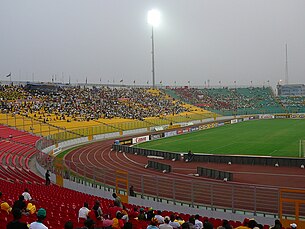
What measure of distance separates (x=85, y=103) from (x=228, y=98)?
5695 cm

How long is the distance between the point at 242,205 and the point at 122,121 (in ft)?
163

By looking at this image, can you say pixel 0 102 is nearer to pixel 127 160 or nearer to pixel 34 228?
pixel 127 160

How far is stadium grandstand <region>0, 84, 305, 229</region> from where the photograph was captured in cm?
1214

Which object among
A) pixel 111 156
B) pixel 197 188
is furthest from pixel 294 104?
pixel 197 188

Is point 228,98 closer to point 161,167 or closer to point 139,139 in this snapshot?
point 139,139

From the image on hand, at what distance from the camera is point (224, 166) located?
101 feet

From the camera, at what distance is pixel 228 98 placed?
116 m

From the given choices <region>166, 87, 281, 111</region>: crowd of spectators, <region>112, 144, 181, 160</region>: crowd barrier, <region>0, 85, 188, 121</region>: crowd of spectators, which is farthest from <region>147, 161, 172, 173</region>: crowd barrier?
<region>166, 87, 281, 111</region>: crowd of spectators

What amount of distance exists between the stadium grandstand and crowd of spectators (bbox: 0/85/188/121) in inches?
8.6

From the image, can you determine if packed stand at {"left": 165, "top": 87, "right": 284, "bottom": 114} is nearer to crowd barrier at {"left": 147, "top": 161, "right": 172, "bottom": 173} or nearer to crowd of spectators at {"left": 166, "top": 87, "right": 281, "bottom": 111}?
crowd of spectators at {"left": 166, "top": 87, "right": 281, "bottom": 111}

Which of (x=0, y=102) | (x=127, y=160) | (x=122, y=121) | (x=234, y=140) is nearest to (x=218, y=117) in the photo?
(x=122, y=121)

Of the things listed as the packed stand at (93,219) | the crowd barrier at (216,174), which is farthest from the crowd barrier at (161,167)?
the packed stand at (93,219)

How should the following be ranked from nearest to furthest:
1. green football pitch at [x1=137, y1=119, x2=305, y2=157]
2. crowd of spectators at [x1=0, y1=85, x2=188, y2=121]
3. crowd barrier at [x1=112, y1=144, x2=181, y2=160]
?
crowd barrier at [x1=112, y1=144, x2=181, y2=160] < green football pitch at [x1=137, y1=119, x2=305, y2=157] < crowd of spectators at [x1=0, y1=85, x2=188, y2=121]

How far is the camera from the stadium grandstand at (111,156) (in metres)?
12.1
